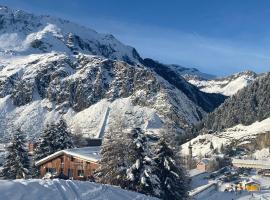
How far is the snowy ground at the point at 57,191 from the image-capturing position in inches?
814

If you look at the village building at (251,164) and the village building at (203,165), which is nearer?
the village building at (251,164)

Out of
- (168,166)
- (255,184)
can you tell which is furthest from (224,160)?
(168,166)

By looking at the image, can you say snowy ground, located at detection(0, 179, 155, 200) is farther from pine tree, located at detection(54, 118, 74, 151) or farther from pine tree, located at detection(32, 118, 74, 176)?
pine tree, located at detection(54, 118, 74, 151)

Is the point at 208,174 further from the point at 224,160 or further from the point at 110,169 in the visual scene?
the point at 110,169

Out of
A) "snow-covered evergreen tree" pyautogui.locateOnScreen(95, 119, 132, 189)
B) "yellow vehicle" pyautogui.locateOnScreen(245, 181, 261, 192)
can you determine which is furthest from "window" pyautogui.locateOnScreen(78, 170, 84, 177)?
"yellow vehicle" pyautogui.locateOnScreen(245, 181, 261, 192)

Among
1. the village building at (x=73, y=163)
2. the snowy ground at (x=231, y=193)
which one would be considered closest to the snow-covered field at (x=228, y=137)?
the snowy ground at (x=231, y=193)

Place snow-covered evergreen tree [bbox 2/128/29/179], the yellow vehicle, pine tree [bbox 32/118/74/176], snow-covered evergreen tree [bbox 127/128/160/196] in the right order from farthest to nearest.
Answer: the yellow vehicle
pine tree [bbox 32/118/74/176]
snow-covered evergreen tree [bbox 2/128/29/179]
snow-covered evergreen tree [bbox 127/128/160/196]

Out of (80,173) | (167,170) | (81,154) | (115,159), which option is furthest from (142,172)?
(80,173)

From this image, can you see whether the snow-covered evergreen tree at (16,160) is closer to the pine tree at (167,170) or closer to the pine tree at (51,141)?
the pine tree at (51,141)

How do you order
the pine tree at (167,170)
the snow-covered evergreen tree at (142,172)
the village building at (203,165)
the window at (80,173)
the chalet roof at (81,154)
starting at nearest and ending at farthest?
the snow-covered evergreen tree at (142,172), the pine tree at (167,170), the chalet roof at (81,154), the window at (80,173), the village building at (203,165)

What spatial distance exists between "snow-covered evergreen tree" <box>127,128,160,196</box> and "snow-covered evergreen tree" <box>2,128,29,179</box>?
1569cm

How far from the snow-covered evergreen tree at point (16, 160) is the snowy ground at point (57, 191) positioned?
82.0 ft

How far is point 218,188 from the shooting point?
3617 inches

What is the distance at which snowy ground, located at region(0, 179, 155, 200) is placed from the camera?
2067cm
